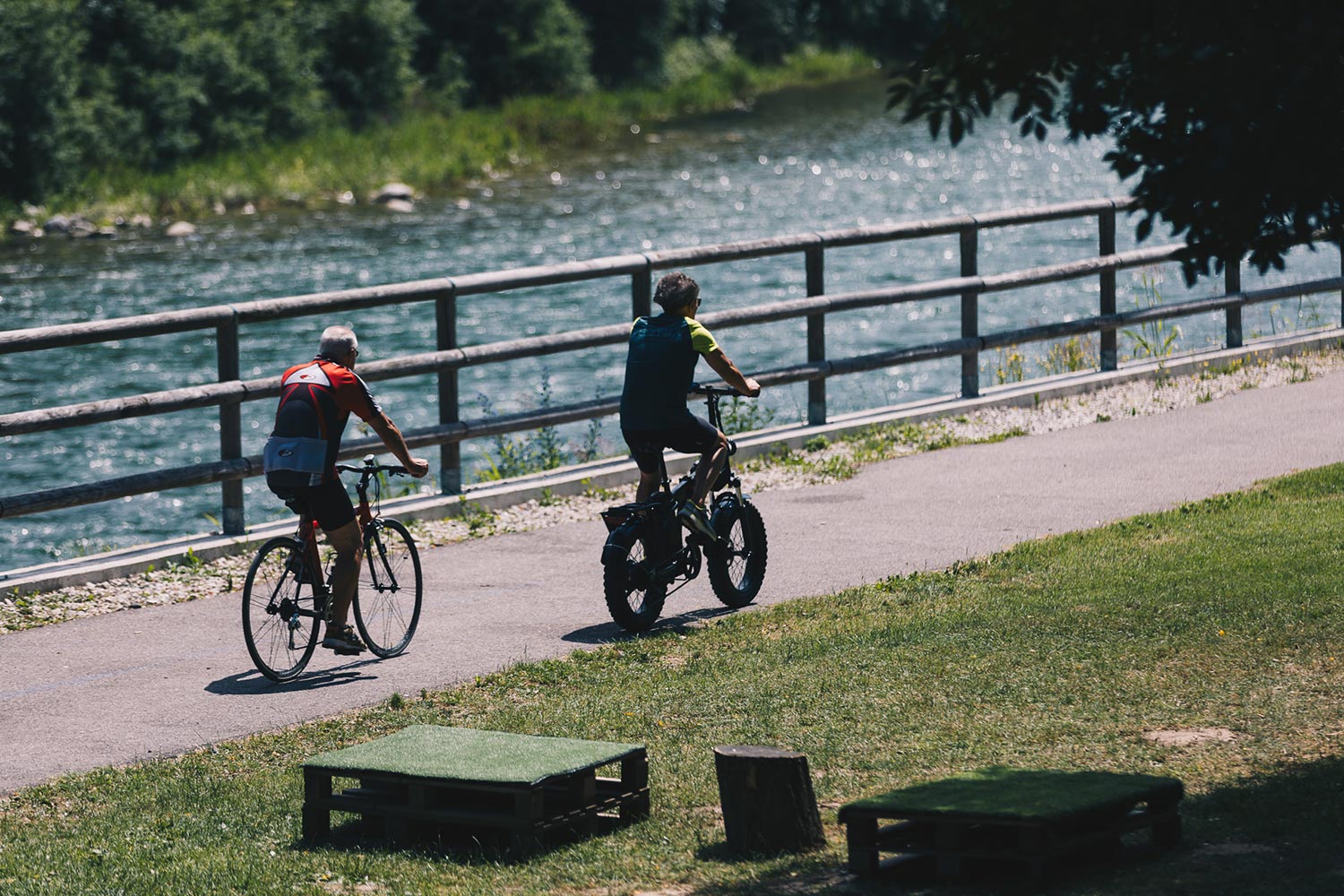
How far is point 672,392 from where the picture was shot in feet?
31.9

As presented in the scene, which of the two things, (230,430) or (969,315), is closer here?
(230,430)

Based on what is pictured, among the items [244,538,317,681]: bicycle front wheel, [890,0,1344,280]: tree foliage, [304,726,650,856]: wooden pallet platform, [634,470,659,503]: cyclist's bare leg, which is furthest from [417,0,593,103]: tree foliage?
[890,0,1344,280]: tree foliage

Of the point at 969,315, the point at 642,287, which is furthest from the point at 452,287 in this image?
the point at 969,315

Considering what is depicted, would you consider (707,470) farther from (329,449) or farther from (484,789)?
(484,789)

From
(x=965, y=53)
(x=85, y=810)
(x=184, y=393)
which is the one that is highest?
(x=965, y=53)

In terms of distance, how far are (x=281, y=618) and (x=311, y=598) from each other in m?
0.24

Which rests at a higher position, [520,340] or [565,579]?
[520,340]

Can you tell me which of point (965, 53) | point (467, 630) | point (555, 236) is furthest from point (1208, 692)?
point (555, 236)

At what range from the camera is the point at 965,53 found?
627 cm

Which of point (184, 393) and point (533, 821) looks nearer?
point (533, 821)

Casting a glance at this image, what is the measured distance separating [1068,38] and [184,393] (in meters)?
6.73

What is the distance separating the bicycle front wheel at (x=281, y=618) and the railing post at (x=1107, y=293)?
9.38m

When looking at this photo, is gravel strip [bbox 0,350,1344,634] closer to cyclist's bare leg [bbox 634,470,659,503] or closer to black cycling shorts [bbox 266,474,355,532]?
black cycling shorts [bbox 266,474,355,532]

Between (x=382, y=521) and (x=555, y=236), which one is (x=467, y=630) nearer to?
(x=382, y=521)
